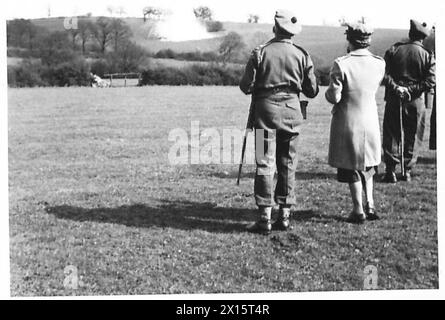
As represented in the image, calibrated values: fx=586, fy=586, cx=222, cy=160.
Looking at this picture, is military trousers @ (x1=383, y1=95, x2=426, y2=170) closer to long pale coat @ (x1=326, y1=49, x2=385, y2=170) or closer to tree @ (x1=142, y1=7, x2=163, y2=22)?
long pale coat @ (x1=326, y1=49, x2=385, y2=170)

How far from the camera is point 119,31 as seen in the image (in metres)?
Result: 8.20

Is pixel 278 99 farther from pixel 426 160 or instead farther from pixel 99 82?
pixel 99 82

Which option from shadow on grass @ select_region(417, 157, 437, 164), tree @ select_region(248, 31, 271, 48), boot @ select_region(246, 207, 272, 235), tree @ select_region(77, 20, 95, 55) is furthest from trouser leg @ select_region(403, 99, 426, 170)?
tree @ select_region(77, 20, 95, 55)

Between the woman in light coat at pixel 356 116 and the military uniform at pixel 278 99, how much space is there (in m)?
0.39

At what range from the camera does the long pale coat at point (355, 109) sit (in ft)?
22.4

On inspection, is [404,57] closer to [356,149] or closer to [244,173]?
[356,149]

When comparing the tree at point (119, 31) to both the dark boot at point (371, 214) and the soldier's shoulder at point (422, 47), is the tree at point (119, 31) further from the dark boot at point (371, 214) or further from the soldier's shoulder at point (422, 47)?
the soldier's shoulder at point (422, 47)

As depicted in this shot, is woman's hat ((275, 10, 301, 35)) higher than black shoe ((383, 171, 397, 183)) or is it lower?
higher

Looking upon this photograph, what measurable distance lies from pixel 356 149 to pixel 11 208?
14.2 ft

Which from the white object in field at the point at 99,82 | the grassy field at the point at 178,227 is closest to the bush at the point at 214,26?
the grassy field at the point at 178,227

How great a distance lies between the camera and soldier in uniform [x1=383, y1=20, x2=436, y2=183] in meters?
8.37

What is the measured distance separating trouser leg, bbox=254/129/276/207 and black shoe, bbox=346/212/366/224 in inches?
42.2

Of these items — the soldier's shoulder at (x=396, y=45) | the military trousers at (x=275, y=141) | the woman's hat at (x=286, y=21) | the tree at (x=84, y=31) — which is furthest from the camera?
the soldier's shoulder at (x=396, y=45)

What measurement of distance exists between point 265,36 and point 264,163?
7.29ft
